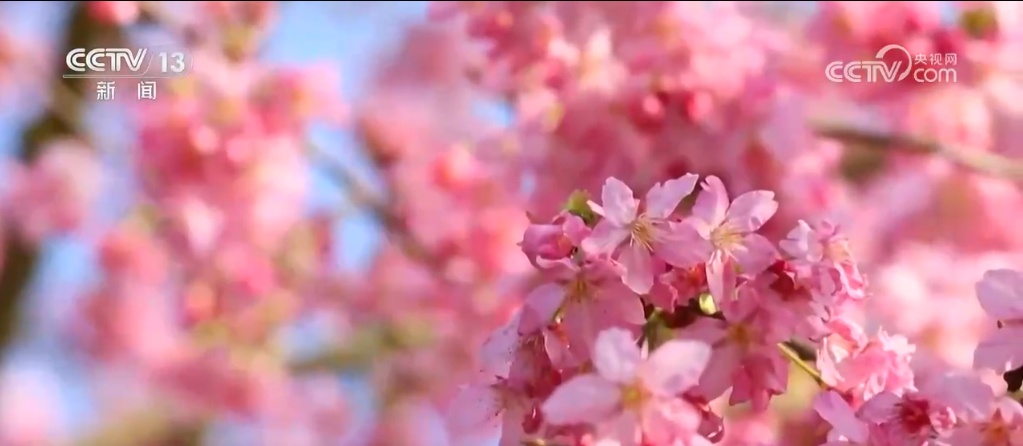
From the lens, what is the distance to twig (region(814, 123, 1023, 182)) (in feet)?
2.76

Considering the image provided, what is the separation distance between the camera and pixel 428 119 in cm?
159

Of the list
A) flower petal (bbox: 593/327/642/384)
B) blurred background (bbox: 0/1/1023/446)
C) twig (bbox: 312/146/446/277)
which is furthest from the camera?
twig (bbox: 312/146/446/277)

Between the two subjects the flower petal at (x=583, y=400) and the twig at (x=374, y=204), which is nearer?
the flower petal at (x=583, y=400)

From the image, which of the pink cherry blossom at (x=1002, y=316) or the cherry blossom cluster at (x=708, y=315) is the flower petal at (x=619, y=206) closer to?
the cherry blossom cluster at (x=708, y=315)

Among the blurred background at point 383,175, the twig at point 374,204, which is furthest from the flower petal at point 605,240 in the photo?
the twig at point 374,204

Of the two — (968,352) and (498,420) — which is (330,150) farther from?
(498,420)

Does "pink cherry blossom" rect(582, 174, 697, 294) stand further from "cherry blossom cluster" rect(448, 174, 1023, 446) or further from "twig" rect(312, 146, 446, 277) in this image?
"twig" rect(312, 146, 446, 277)

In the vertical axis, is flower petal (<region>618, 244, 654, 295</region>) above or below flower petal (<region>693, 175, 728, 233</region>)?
below

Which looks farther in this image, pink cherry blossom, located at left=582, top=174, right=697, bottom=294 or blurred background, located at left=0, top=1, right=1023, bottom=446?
blurred background, located at left=0, top=1, right=1023, bottom=446

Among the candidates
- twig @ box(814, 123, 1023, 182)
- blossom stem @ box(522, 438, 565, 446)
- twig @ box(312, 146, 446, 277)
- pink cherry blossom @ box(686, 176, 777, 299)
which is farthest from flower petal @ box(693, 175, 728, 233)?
twig @ box(312, 146, 446, 277)

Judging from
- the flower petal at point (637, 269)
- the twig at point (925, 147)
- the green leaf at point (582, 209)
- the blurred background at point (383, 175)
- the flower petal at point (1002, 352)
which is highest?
the blurred background at point (383, 175)

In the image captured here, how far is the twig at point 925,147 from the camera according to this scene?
843mm

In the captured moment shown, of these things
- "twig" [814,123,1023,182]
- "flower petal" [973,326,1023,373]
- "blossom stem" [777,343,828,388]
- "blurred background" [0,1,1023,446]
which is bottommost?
"flower petal" [973,326,1023,373]

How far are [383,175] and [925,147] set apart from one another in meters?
0.80
